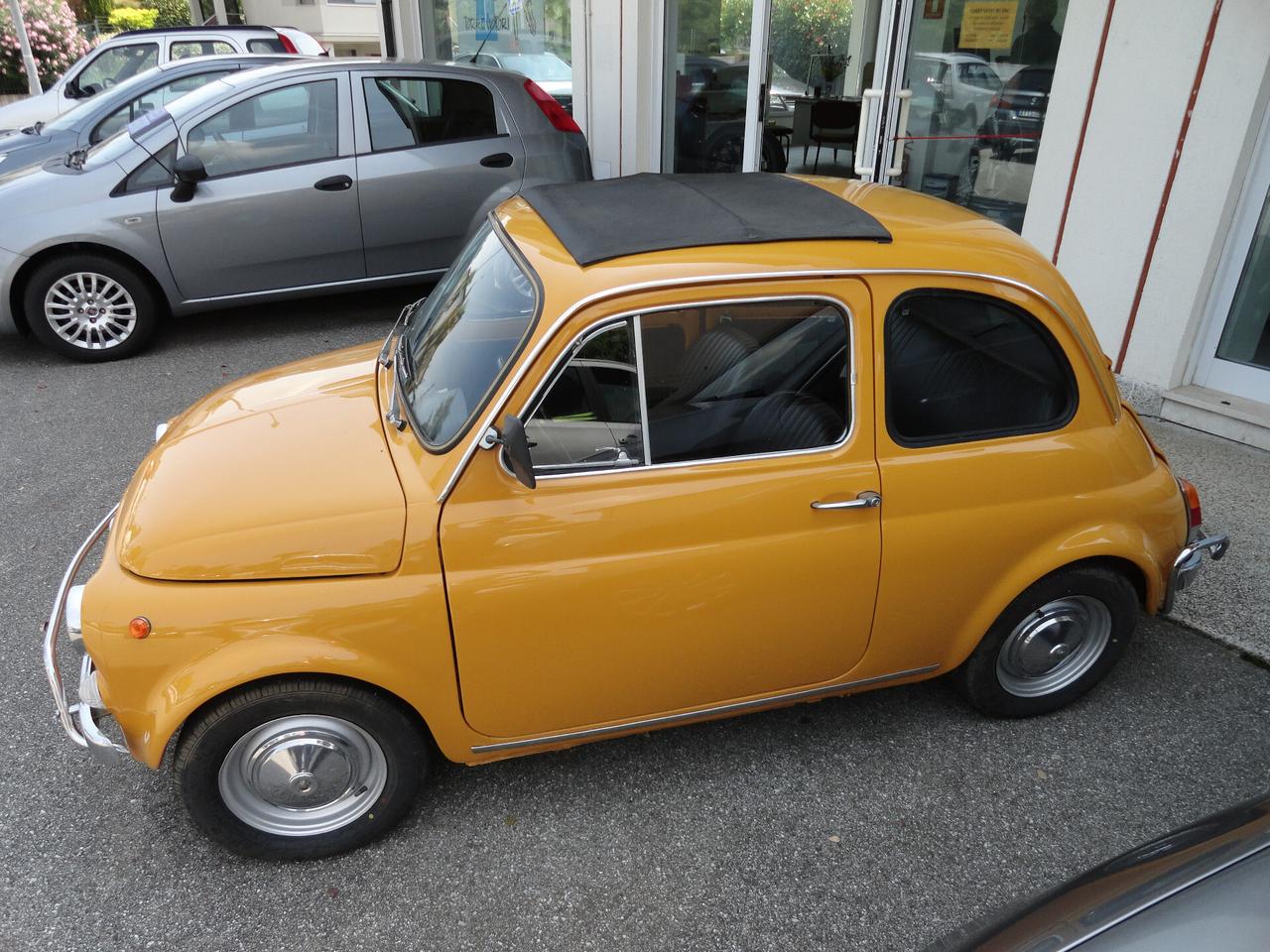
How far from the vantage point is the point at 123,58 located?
1215 centimetres

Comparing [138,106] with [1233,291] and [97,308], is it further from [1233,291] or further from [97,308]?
[1233,291]

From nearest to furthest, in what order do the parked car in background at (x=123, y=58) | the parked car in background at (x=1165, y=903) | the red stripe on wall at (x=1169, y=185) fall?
the parked car in background at (x=1165, y=903)
the red stripe on wall at (x=1169, y=185)
the parked car in background at (x=123, y=58)

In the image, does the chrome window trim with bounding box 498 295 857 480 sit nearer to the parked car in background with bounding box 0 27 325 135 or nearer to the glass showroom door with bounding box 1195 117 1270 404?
the glass showroom door with bounding box 1195 117 1270 404

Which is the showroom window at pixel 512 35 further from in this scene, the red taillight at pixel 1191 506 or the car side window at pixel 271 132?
the red taillight at pixel 1191 506

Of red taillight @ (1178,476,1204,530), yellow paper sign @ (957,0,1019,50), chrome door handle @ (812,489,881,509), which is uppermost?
yellow paper sign @ (957,0,1019,50)

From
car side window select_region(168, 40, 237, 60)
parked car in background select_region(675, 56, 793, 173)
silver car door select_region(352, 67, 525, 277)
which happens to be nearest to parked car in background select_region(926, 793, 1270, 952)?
silver car door select_region(352, 67, 525, 277)

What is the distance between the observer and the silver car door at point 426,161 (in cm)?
679

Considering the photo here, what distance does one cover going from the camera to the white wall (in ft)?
15.0

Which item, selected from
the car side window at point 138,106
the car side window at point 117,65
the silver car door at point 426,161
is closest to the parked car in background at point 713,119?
the silver car door at point 426,161

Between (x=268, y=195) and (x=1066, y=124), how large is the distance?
5.11 metres

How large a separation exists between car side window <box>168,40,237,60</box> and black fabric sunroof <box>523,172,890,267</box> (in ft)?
35.5

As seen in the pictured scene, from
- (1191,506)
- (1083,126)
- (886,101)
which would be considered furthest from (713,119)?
(1191,506)

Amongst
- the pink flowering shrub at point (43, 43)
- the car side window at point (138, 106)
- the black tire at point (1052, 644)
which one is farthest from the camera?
the pink flowering shrub at point (43, 43)

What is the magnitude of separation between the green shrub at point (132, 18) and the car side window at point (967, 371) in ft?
Answer: 115
